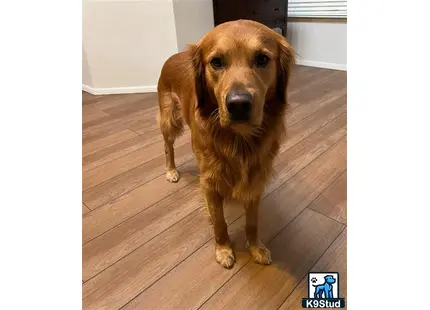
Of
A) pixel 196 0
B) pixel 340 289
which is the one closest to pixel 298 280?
pixel 340 289

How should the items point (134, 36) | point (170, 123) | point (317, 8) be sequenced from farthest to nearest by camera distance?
point (317, 8)
point (134, 36)
point (170, 123)

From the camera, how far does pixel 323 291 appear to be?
1202 mm

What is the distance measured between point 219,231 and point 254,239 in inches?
6.2

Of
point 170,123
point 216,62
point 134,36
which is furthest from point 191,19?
point 216,62

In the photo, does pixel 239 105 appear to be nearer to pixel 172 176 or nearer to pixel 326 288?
pixel 326 288

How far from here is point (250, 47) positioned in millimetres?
1015

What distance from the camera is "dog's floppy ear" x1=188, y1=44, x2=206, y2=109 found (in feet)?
3.85

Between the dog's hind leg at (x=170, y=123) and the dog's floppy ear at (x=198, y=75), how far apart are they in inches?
22.1

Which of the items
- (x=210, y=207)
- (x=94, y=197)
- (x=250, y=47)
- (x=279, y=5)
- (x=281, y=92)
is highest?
(x=279, y=5)

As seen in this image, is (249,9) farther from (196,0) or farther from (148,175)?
(148,175)

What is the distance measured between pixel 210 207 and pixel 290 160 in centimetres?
88

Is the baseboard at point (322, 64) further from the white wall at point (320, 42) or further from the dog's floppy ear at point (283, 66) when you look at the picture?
the dog's floppy ear at point (283, 66)

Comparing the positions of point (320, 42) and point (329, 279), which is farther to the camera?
point (320, 42)

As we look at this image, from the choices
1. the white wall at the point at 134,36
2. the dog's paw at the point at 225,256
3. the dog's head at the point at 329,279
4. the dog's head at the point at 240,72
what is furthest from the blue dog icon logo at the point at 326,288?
the white wall at the point at 134,36
